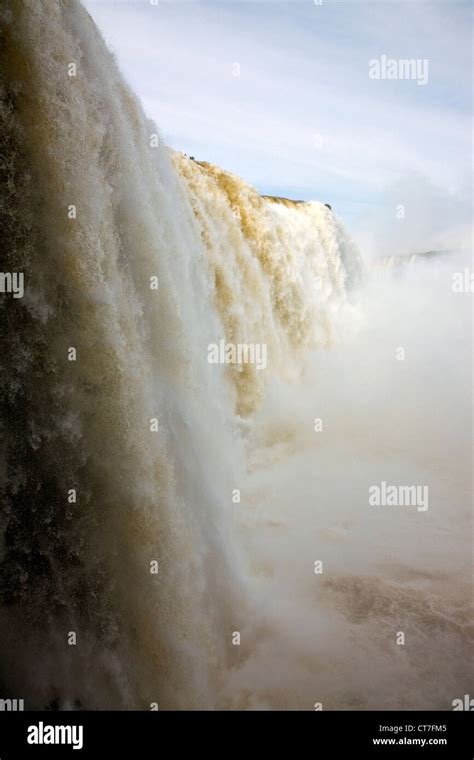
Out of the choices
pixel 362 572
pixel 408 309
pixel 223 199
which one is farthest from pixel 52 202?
pixel 408 309

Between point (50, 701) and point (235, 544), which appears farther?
point (235, 544)

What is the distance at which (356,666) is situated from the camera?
4520mm

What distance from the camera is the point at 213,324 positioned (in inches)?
333

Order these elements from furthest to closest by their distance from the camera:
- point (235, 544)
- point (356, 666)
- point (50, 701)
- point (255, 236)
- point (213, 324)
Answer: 1. point (255, 236)
2. point (213, 324)
3. point (235, 544)
4. point (356, 666)
5. point (50, 701)

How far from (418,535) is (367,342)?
35.8 ft

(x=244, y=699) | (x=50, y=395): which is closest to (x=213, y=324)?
(x=50, y=395)

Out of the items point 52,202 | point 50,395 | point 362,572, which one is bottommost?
point 362,572

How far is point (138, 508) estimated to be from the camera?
4047 millimetres

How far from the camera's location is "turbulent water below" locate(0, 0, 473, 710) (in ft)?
11.8

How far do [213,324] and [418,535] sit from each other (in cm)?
437

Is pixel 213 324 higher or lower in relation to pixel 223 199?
lower

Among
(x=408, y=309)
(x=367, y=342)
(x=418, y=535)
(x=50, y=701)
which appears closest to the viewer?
(x=50, y=701)

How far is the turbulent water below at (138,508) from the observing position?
11.8 ft

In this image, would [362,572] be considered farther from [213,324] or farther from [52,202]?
[52,202]
